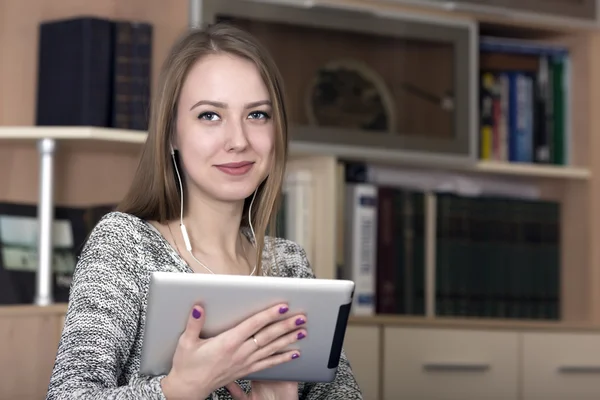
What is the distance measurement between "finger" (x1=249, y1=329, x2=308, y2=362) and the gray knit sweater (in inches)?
5.5

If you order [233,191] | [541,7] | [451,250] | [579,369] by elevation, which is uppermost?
[541,7]

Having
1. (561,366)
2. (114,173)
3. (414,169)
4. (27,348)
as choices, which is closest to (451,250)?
(414,169)

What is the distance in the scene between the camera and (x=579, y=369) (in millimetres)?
2887

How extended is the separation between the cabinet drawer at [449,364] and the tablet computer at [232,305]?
1.27 meters

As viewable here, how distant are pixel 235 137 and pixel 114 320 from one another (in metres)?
0.36

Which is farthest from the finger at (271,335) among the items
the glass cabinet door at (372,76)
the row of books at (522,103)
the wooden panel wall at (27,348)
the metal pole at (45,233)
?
the row of books at (522,103)

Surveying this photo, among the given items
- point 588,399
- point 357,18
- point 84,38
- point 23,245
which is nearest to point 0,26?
point 84,38

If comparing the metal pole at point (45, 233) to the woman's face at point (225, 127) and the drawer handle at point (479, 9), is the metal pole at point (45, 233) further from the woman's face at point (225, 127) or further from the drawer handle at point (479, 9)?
the drawer handle at point (479, 9)

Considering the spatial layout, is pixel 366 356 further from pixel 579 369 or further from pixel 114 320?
pixel 114 320

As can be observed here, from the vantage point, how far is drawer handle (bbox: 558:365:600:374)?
2.87 m

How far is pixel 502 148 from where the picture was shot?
304cm

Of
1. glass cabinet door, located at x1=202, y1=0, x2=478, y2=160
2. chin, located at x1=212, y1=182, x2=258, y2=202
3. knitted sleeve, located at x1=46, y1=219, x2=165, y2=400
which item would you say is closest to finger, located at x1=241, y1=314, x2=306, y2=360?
knitted sleeve, located at x1=46, y1=219, x2=165, y2=400

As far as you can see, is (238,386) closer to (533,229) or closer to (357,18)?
(357,18)

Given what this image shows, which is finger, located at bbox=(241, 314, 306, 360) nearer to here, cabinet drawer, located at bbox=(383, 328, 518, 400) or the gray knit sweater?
the gray knit sweater
